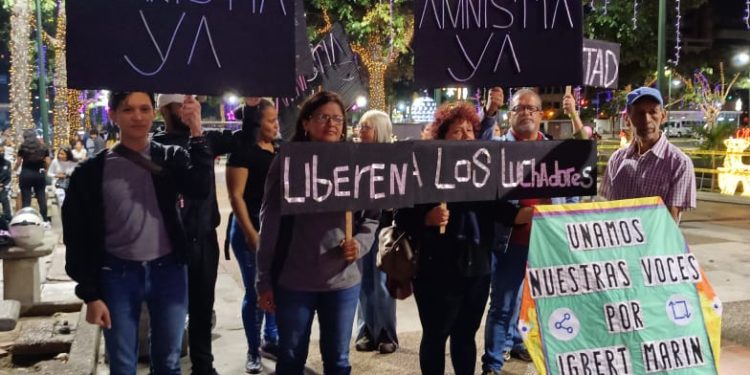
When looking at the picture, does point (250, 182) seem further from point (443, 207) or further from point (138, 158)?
point (443, 207)

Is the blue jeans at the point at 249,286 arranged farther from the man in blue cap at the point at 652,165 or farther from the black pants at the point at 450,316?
the man in blue cap at the point at 652,165

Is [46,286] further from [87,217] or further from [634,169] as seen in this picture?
[634,169]

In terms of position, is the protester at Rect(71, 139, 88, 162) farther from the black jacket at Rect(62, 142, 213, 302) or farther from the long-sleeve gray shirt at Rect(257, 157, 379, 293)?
the long-sleeve gray shirt at Rect(257, 157, 379, 293)

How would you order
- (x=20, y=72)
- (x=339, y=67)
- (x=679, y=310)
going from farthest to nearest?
1. (x=20, y=72)
2. (x=339, y=67)
3. (x=679, y=310)

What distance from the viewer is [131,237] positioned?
3227mm

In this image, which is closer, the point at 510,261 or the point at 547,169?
the point at 547,169

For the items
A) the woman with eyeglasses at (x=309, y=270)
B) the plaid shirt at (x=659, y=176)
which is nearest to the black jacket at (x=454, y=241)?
the woman with eyeglasses at (x=309, y=270)

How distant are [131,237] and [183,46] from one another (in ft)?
3.02

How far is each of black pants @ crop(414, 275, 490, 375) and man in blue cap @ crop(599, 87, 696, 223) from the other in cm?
103

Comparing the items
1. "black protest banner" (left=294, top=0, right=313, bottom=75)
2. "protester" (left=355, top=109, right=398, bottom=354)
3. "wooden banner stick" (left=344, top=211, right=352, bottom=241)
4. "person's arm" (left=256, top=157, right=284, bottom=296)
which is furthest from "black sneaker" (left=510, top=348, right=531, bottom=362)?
"black protest banner" (left=294, top=0, right=313, bottom=75)

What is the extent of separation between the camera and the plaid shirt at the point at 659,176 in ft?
12.7

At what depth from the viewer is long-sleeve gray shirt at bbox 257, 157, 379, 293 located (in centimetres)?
342

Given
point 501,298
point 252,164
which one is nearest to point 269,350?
point 252,164

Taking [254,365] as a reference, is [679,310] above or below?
above
